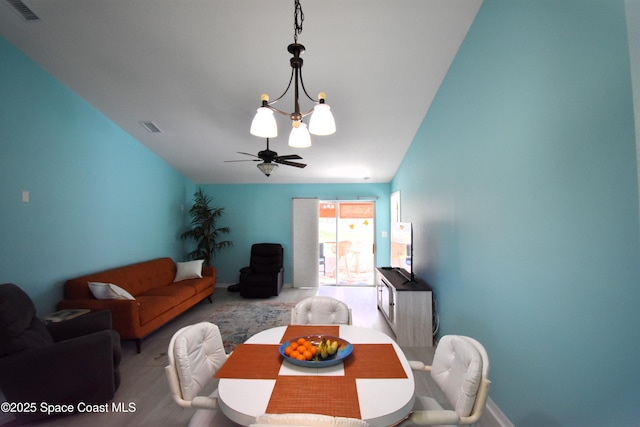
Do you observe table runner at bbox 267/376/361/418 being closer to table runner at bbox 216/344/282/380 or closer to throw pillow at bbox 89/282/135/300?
table runner at bbox 216/344/282/380

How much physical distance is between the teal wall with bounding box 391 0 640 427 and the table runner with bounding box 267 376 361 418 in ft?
3.74

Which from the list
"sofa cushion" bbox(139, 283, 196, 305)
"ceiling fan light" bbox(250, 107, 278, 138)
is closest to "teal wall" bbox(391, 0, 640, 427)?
"ceiling fan light" bbox(250, 107, 278, 138)

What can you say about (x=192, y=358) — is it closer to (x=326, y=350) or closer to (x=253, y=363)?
(x=253, y=363)

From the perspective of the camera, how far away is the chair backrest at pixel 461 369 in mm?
1253

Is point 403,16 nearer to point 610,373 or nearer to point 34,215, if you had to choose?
point 610,373

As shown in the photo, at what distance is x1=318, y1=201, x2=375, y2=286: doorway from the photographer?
256 inches

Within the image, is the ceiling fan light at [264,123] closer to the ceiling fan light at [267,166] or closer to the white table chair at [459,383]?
the white table chair at [459,383]

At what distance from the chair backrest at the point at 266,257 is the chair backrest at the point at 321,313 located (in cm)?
369

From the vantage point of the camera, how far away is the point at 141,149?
4609 mm

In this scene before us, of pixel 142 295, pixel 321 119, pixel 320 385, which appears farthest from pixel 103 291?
pixel 321 119

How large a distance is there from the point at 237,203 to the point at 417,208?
166 inches

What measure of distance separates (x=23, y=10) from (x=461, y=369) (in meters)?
4.25

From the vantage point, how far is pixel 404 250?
407 cm

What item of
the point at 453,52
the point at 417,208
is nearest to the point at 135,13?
the point at 453,52
